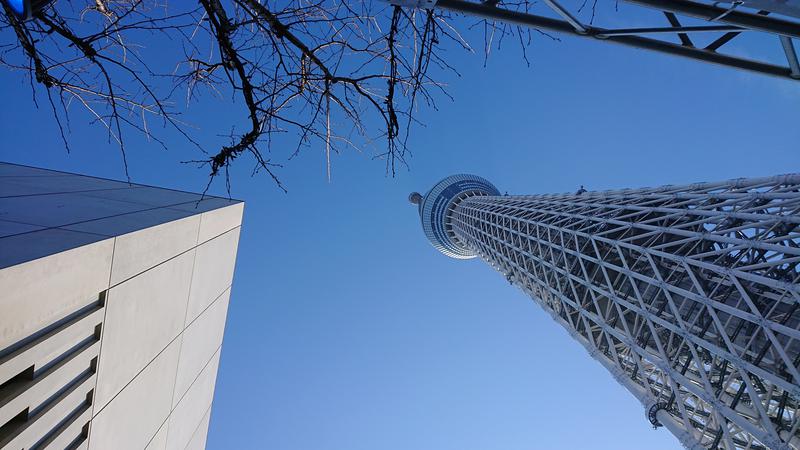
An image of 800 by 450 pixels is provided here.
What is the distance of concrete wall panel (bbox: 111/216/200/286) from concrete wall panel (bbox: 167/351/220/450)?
578 cm

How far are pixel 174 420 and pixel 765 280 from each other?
19.1 metres

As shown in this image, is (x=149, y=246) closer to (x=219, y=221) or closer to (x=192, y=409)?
(x=219, y=221)

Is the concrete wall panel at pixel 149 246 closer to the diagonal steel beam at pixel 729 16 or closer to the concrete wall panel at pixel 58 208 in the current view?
the concrete wall panel at pixel 58 208

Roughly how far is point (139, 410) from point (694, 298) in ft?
65.2

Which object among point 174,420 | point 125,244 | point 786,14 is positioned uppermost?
point 786,14

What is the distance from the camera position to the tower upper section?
96312mm

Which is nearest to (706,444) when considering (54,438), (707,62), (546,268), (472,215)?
(707,62)

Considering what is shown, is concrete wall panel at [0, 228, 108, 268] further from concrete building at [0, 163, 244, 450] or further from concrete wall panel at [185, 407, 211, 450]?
concrete wall panel at [185, 407, 211, 450]

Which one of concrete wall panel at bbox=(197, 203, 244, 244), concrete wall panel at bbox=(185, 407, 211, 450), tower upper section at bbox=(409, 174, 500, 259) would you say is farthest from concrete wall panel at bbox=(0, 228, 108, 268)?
tower upper section at bbox=(409, 174, 500, 259)

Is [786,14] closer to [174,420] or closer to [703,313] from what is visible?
[174,420]

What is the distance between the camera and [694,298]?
731 inches

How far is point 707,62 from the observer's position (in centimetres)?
476

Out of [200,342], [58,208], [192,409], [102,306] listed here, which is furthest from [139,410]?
[192,409]

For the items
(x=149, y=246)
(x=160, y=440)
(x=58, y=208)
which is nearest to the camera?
(x=58, y=208)
